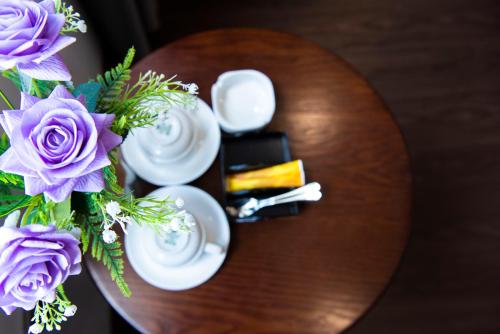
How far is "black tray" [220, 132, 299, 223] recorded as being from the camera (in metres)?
0.79

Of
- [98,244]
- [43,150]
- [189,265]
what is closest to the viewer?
[43,150]

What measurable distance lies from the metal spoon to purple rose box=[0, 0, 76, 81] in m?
0.42

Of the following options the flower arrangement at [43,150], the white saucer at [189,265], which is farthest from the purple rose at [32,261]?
the white saucer at [189,265]

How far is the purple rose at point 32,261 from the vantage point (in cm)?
38

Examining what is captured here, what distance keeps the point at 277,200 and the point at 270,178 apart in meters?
0.04

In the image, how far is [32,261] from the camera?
38 cm

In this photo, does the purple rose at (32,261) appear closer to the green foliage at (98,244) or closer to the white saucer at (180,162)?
the green foliage at (98,244)

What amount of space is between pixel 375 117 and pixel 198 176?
1.20ft

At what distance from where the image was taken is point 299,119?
855mm

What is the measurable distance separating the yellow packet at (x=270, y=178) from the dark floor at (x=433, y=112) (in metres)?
0.69

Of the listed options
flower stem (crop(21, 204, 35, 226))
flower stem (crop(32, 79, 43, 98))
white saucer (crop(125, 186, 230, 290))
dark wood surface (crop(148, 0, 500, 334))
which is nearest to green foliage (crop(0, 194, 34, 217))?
flower stem (crop(21, 204, 35, 226))

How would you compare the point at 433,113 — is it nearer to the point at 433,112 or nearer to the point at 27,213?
the point at 433,112

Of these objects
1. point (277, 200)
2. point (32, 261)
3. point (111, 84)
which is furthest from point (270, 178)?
point (32, 261)

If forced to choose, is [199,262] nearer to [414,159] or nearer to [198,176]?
[198,176]
